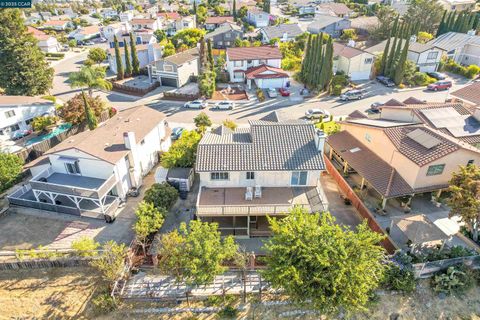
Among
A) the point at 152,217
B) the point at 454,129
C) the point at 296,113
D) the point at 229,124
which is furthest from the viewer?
the point at 296,113

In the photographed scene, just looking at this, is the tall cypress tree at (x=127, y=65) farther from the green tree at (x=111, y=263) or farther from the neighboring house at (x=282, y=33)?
the green tree at (x=111, y=263)

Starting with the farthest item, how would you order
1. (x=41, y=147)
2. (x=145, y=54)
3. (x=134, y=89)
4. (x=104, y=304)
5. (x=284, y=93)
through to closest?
(x=145, y=54)
(x=134, y=89)
(x=284, y=93)
(x=41, y=147)
(x=104, y=304)

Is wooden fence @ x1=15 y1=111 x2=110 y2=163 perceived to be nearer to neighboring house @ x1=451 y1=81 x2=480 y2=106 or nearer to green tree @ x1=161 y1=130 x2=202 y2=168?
green tree @ x1=161 y1=130 x2=202 y2=168

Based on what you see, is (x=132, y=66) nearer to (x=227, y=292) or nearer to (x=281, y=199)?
(x=281, y=199)

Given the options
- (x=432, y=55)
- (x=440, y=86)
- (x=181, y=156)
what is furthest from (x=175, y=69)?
(x=432, y=55)

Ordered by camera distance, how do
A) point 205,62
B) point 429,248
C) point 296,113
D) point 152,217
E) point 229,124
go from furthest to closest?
point 205,62 < point 296,113 < point 229,124 < point 152,217 < point 429,248

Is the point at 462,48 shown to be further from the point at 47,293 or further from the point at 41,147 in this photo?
the point at 47,293

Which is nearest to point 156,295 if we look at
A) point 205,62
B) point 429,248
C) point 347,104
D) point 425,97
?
point 429,248
